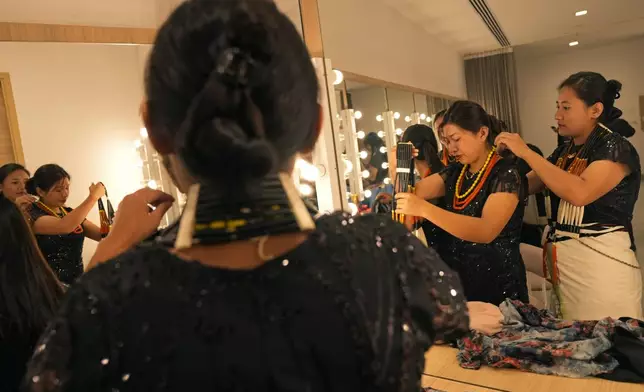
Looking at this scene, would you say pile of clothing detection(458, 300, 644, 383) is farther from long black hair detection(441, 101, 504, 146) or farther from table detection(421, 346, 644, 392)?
long black hair detection(441, 101, 504, 146)

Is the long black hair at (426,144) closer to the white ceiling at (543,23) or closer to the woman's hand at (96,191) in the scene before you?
the white ceiling at (543,23)

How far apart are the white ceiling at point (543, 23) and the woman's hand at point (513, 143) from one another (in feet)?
0.65

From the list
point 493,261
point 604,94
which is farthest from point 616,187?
point 493,261

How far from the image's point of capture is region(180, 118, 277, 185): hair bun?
1.11 ft

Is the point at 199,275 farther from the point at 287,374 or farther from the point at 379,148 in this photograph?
the point at 379,148

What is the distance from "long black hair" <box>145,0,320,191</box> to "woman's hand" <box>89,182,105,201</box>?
881mm

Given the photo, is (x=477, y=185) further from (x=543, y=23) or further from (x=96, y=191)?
(x=96, y=191)

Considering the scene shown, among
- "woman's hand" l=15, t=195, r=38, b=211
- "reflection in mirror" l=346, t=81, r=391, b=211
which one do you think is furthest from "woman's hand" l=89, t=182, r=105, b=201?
"reflection in mirror" l=346, t=81, r=391, b=211

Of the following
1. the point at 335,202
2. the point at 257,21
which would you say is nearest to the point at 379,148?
the point at 335,202

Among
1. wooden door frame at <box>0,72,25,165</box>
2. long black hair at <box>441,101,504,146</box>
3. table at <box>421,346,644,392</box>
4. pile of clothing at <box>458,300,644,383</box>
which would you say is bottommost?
table at <box>421,346,644,392</box>

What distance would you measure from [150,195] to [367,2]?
3.34ft

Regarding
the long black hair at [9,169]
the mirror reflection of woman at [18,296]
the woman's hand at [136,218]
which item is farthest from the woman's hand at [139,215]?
the long black hair at [9,169]

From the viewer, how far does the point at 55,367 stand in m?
0.36

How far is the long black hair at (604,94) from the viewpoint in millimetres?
990
